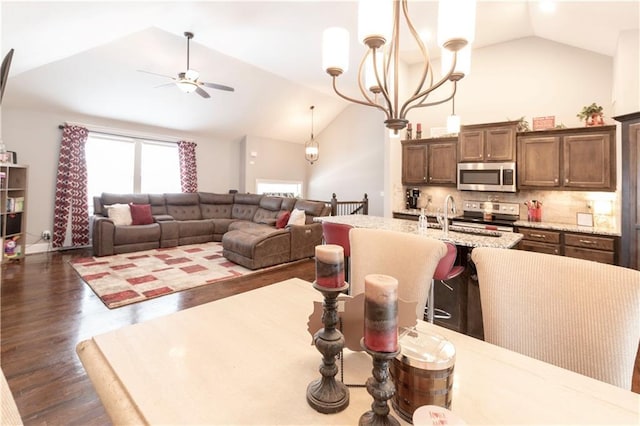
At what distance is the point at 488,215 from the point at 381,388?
14.6 ft

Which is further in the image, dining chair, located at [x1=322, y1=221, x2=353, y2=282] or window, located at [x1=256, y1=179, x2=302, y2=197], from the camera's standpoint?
window, located at [x1=256, y1=179, x2=302, y2=197]

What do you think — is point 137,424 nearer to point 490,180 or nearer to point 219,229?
point 490,180

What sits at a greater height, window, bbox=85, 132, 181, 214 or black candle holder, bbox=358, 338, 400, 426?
window, bbox=85, 132, 181, 214

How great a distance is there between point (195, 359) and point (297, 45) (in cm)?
452

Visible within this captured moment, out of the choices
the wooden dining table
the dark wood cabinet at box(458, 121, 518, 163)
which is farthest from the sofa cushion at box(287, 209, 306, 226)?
the wooden dining table

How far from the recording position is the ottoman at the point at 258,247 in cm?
435

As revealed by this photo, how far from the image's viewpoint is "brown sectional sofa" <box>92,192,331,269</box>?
4574 mm

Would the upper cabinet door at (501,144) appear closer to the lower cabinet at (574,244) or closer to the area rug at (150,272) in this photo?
the lower cabinet at (574,244)

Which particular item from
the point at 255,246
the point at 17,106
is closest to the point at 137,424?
the point at 255,246

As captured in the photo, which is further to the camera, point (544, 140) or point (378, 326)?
point (544, 140)

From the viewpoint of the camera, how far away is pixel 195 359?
83cm

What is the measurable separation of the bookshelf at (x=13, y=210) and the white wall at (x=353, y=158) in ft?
20.2

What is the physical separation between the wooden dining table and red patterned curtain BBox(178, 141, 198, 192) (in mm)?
6474

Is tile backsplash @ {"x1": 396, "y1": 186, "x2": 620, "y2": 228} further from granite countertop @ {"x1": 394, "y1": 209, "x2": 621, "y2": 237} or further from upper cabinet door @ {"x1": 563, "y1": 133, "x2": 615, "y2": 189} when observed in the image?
upper cabinet door @ {"x1": 563, "y1": 133, "x2": 615, "y2": 189}
